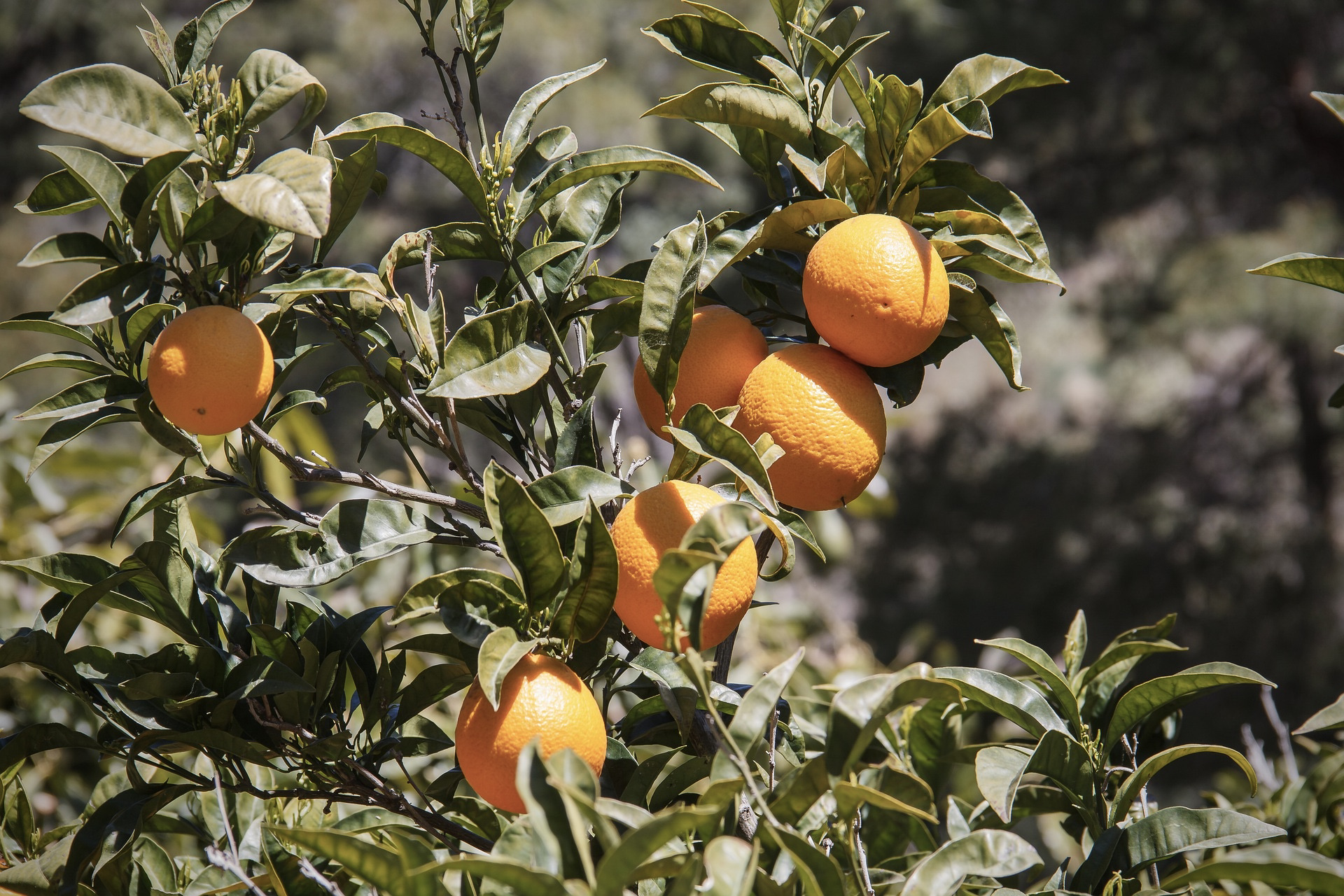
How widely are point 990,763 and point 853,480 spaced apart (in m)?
0.19

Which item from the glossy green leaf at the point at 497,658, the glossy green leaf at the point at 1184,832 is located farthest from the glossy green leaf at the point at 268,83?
the glossy green leaf at the point at 1184,832

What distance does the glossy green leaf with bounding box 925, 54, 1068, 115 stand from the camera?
0.58m

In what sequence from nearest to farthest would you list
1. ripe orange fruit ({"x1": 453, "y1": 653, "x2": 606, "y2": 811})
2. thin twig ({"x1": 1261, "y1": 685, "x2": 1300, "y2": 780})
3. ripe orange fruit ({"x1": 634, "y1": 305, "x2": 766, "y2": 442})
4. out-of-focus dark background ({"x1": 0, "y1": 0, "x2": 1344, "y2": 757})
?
1. ripe orange fruit ({"x1": 453, "y1": 653, "x2": 606, "y2": 811})
2. ripe orange fruit ({"x1": 634, "y1": 305, "x2": 766, "y2": 442})
3. thin twig ({"x1": 1261, "y1": 685, "x2": 1300, "y2": 780})
4. out-of-focus dark background ({"x1": 0, "y1": 0, "x2": 1344, "y2": 757})

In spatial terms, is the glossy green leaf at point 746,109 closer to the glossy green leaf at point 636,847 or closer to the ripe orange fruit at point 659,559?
the ripe orange fruit at point 659,559

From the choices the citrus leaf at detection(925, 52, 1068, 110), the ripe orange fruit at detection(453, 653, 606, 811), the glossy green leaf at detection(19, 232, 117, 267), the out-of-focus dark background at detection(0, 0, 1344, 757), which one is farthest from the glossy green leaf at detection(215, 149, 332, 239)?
the out-of-focus dark background at detection(0, 0, 1344, 757)

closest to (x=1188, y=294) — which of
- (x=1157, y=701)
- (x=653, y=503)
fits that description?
(x=1157, y=701)

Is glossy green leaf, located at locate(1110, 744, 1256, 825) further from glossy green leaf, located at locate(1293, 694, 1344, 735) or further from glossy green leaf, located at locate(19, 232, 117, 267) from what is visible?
glossy green leaf, located at locate(19, 232, 117, 267)

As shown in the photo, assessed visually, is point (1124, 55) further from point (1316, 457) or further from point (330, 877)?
point (330, 877)

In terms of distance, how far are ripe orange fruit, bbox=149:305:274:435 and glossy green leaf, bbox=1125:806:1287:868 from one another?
0.59 m

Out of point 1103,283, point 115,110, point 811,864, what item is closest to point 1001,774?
point 811,864

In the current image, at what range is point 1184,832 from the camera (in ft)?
1.84

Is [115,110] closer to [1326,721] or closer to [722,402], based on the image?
[722,402]

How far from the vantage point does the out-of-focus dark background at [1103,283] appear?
3.56 meters

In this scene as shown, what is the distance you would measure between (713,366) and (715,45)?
8.7 inches
